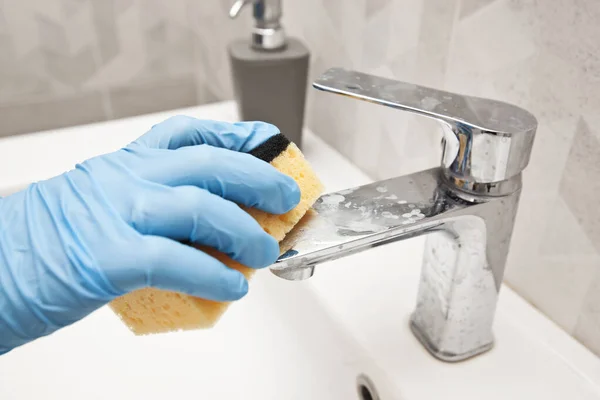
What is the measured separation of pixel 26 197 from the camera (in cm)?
33

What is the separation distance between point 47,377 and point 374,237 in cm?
31

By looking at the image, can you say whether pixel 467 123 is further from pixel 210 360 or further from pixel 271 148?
pixel 210 360

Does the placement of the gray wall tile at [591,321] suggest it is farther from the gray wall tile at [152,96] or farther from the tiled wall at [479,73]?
the gray wall tile at [152,96]

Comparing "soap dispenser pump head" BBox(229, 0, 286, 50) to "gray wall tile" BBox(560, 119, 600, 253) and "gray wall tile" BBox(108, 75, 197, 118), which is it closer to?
"gray wall tile" BBox(560, 119, 600, 253)

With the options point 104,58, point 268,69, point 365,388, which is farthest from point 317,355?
point 104,58

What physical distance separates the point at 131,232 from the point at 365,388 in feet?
0.71

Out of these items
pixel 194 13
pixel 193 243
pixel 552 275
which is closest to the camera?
pixel 193 243

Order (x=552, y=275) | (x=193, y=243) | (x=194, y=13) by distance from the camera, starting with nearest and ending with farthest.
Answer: (x=193, y=243)
(x=552, y=275)
(x=194, y=13)

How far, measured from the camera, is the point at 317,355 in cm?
45

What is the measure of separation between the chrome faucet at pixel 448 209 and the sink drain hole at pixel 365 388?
62 millimetres

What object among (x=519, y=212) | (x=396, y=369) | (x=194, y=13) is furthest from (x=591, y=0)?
(x=194, y=13)

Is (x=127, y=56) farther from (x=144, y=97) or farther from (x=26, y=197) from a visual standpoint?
(x=26, y=197)

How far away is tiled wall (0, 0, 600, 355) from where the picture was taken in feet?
1.21

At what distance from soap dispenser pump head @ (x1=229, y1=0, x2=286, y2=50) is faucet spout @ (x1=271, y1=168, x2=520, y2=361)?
0.86ft
